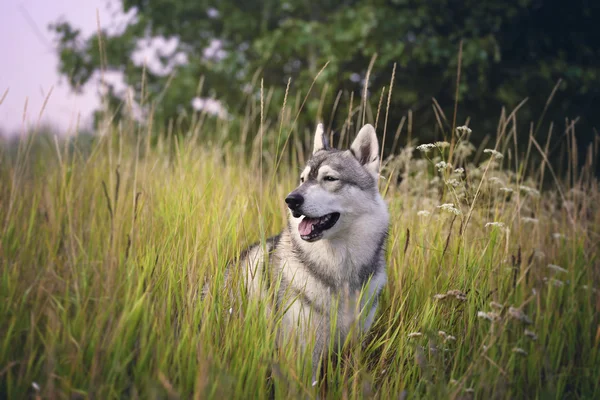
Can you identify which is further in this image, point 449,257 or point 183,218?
point 449,257

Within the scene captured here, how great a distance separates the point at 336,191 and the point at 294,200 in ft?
1.55

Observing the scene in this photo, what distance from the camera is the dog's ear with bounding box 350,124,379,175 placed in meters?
3.86

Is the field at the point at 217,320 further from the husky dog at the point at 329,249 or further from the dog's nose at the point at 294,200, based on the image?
the dog's nose at the point at 294,200

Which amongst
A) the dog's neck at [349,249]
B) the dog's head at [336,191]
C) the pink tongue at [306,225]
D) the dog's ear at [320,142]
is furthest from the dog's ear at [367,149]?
the pink tongue at [306,225]

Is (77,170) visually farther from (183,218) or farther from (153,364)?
(153,364)

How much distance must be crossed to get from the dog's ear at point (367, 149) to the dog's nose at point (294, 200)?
0.89 m

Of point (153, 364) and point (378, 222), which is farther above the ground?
point (378, 222)

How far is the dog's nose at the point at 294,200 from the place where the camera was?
3.32 metres

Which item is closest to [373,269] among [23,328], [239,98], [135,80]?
[23,328]

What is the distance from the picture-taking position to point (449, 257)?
3768mm

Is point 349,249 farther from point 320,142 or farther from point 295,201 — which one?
point 320,142

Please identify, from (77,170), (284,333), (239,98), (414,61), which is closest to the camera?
(284,333)

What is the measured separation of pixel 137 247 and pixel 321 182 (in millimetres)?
1455

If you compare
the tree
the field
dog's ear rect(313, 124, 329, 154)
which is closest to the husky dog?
the field
